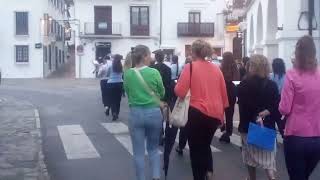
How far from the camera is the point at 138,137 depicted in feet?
25.2

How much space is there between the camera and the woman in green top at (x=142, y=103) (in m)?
7.59

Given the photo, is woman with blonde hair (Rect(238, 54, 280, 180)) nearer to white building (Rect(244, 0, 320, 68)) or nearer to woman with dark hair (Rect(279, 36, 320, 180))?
woman with dark hair (Rect(279, 36, 320, 180))

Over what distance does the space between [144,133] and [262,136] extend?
142cm

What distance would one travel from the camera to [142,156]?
25.5 feet

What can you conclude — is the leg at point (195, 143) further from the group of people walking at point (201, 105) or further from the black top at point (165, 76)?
the black top at point (165, 76)

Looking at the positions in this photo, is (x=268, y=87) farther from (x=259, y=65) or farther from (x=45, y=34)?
(x=45, y=34)

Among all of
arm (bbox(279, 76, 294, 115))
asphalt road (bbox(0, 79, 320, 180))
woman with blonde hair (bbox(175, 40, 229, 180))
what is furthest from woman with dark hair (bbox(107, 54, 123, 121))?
arm (bbox(279, 76, 294, 115))

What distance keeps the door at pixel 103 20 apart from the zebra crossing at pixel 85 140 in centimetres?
3746

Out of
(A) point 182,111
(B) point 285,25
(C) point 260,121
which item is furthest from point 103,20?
(A) point 182,111

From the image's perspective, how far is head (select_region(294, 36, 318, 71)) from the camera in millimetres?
5617

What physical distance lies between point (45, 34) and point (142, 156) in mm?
45277

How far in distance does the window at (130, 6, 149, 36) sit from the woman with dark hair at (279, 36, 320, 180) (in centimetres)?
4784

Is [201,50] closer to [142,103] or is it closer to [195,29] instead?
[142,103]

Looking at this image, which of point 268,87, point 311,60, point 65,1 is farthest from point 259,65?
point 65,1
